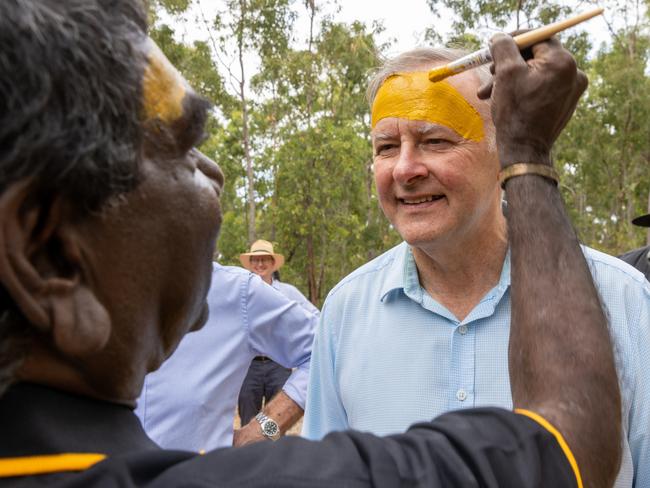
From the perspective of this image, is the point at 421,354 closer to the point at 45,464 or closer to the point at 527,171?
the point at 527,171

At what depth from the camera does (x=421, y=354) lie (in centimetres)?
229

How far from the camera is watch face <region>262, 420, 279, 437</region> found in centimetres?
387

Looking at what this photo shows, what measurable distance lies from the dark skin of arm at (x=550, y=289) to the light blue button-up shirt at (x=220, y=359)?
86.6 inches

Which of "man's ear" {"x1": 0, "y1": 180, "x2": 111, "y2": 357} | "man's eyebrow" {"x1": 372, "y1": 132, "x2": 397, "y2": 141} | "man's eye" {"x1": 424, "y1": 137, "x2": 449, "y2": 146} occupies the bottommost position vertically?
"man's ear" {"x1": 0, "y1": 180, "x2": 111, "y2": 357}

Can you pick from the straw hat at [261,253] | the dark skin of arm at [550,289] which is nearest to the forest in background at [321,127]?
the straw hat at [261,253]

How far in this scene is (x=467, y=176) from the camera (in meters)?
2.42

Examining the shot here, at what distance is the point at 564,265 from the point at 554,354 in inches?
5.7

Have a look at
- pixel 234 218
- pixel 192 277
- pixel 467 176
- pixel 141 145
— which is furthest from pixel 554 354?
pixel 234 218

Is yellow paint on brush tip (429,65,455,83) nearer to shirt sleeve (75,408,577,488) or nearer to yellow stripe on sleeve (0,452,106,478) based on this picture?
shirt sleeve (75,408,577,488)

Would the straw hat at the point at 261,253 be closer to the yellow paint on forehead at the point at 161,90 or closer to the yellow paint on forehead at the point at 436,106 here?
the yellow paint on forehead at the point at 436,106

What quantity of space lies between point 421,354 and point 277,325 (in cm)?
149

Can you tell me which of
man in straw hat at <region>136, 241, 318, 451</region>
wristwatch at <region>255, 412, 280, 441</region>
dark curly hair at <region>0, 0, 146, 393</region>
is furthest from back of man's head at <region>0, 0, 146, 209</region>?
wristwatch at <region>255, 412, 280, 441</region>

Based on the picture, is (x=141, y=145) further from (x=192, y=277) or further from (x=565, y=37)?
(x=565, y=37)

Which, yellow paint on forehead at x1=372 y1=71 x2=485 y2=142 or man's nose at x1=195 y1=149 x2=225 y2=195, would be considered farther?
yellow paint on forehead at x1=372 y1=71 x2=485 y2=142
